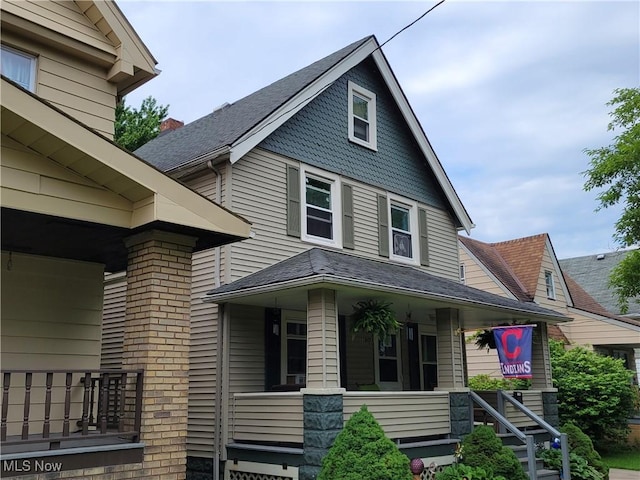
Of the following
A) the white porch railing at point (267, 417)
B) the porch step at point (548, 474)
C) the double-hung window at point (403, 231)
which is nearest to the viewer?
the white porch railing at point (267, 417)

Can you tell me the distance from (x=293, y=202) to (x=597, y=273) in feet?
76.9

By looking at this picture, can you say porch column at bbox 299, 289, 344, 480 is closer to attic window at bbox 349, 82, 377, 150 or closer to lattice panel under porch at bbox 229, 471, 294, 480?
lattice panel under porch at bbox 229, 471, 294, 480

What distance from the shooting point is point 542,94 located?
14289 millimetres

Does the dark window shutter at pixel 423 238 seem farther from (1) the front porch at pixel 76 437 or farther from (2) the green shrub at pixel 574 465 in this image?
(1) the front porch at pixel 76 437

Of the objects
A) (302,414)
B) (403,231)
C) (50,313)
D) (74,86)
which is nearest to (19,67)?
(74,86)

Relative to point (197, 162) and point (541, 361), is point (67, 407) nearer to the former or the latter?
point (197, 162)

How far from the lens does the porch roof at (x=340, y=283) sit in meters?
9.05

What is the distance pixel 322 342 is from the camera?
9.05m

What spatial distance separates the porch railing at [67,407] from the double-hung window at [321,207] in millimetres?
5530

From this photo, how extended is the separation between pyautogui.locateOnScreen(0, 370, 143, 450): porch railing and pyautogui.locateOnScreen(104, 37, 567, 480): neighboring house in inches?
107

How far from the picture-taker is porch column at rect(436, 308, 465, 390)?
446 inches

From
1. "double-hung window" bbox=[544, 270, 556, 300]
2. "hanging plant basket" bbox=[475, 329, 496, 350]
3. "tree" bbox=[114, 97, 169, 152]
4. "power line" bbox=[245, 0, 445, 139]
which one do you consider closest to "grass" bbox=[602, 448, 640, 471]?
"hanging plant basket" bbox=[475, 329, 496, 350]

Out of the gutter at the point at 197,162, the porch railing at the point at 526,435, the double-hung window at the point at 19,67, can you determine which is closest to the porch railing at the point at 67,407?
the double-hung window at the point at 19,67

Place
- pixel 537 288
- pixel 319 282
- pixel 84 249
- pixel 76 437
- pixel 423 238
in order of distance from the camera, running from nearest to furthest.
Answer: pixel 76 437
pixel 84 249
pixel 319 282
pixel 423 238
pixel 537 288
